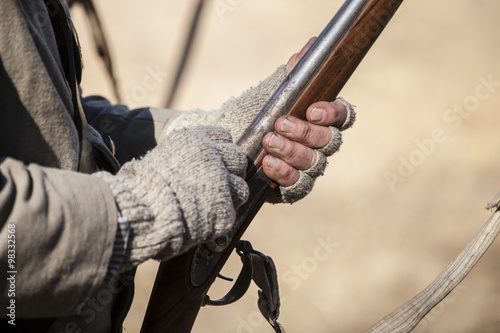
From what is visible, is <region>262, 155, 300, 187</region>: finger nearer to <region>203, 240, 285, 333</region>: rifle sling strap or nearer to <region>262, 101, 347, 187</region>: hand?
<region>262, 101, 347, 187</region>: hand

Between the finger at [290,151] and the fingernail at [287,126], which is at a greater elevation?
the fingernail at [287,126]

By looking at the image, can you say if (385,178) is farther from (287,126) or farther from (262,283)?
(287,126)

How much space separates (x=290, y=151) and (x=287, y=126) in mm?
76

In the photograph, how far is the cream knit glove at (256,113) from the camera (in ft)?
5.14

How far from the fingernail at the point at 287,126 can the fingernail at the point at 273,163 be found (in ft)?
0.30

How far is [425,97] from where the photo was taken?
12.7ft

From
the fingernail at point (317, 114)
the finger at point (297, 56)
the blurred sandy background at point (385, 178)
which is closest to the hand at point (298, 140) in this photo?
the fingernail at point (317, 114)

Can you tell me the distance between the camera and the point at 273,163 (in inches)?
58.8

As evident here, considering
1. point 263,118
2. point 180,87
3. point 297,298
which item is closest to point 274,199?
point 263,118

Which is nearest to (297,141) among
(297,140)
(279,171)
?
(297,140)

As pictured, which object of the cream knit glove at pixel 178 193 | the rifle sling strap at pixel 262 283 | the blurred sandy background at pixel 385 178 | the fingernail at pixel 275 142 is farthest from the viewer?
the blurred sandy background at pixel 385 178

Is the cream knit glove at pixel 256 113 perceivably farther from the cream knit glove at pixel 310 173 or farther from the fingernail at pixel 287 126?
the fingernail at pixel 287 126

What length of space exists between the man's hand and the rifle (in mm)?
25

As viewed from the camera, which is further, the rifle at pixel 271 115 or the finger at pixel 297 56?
the finger at pixel 297 56
